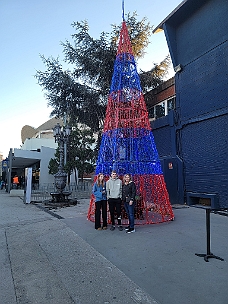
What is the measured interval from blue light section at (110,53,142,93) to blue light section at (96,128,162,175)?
158 cm

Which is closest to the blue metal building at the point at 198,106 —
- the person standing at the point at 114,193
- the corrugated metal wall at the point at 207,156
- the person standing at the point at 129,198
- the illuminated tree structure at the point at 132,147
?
the corrugated metal wall at the point at 207,156

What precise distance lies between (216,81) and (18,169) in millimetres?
40573

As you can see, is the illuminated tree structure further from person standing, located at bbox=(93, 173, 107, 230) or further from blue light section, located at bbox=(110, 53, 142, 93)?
person standing, located at bbox=(93, 173, 107, 230)

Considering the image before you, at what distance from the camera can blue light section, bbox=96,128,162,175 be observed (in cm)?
762

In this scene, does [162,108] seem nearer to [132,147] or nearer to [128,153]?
[132,147]

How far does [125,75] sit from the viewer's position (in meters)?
8.52

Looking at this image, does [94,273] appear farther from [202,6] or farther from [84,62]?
[84,62]

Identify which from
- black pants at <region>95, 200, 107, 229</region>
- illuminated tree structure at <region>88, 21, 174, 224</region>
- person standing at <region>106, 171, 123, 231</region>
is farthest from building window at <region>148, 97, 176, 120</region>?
black pants at <region>95, 200, 107, 229</region>

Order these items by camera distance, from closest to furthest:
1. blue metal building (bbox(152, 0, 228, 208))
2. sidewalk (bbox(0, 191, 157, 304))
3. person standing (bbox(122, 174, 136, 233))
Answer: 1. sidewalk (bbox(0, 191, 157, 304))
2. person standing (bbox(122, 174, 136, 233))
3. blue metal building (bbox(152, 0, 228, 208))

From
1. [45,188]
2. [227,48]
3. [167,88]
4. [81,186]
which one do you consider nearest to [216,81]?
[227,48]

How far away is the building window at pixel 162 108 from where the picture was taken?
49.3ft

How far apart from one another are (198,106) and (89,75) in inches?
354

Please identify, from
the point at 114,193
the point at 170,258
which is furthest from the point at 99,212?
the point at 170,258

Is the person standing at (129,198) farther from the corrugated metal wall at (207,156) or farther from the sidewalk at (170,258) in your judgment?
the corrugated metal wall at (207,156)
